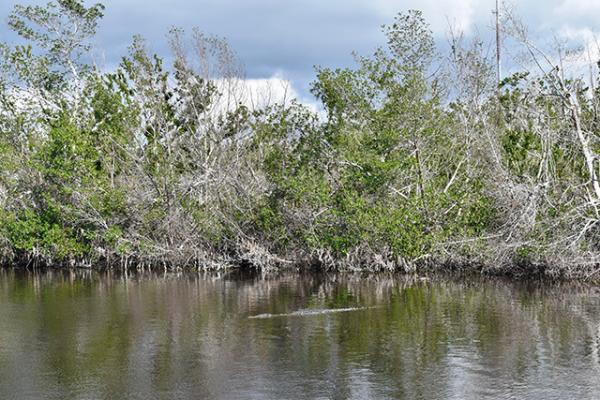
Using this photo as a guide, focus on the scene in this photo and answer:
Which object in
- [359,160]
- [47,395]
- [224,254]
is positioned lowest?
[47,395]

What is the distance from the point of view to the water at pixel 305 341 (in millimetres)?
13547

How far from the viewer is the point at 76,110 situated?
37.0 metres

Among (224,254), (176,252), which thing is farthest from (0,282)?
(224,254)

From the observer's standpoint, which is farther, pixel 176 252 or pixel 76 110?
pixel 76 110

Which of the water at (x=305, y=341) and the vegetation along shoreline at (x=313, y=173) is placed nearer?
the water at (x=305, y=341)

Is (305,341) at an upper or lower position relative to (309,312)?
lower

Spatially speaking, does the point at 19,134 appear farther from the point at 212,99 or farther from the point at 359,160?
the point at 359,160

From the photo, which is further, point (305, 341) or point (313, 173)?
point (313, 173)

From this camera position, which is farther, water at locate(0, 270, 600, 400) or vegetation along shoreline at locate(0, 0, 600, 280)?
vegetation along shoreline at locate(0, 0, 600, 280)

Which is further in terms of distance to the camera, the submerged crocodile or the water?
the submerged crocodile

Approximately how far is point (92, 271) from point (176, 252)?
419 cm

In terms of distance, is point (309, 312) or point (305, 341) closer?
point (305, 341)

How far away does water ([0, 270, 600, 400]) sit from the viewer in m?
13.5

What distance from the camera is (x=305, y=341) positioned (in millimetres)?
17406
